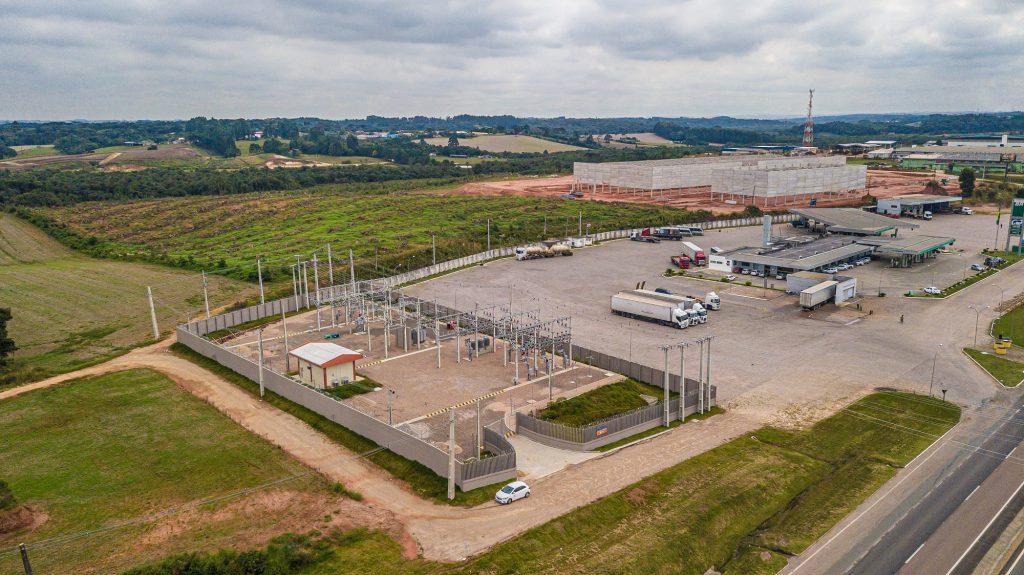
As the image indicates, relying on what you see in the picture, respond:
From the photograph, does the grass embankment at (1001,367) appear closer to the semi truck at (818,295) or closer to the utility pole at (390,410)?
the semi truck at (818,295)

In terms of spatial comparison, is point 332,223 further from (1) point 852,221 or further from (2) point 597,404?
(1) point 852,221

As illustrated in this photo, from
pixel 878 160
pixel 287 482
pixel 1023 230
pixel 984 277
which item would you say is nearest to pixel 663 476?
pixel 287 482

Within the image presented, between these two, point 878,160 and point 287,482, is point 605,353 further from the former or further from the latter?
point 878,160

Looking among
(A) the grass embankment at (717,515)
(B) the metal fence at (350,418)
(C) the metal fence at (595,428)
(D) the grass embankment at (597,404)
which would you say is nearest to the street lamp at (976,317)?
(A) the grass embankment at (717,515)

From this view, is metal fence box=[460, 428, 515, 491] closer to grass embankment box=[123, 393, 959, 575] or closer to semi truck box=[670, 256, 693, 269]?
grass embankment box=[123, 393, 959, 575]

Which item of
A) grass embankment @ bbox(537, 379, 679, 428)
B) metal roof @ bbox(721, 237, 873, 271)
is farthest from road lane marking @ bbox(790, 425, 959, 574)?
metal roof @ bbox(721, 237, 873, 271)

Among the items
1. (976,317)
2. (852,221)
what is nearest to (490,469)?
(976,317)
